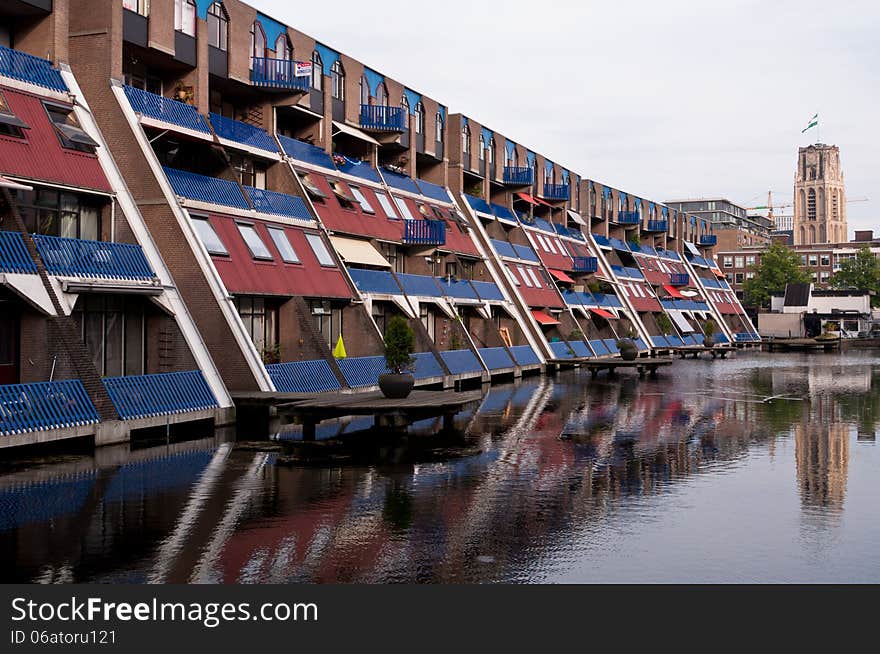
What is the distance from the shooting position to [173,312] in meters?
25.0

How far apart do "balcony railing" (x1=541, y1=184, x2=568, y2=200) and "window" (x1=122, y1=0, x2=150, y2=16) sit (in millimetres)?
42974

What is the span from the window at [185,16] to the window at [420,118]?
66.7 ft

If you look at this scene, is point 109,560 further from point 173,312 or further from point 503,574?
point 173,312

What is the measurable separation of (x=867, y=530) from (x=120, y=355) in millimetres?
20309

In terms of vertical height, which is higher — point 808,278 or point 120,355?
point 808,278

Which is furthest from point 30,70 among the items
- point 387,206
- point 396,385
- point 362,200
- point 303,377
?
point 387,206

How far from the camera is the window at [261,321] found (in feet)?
100

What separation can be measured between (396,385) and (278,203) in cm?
1333

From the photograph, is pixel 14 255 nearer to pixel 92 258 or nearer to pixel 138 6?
pixel 92 258

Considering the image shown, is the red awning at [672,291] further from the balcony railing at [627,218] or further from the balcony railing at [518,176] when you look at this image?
the balcony railing at [518,176]

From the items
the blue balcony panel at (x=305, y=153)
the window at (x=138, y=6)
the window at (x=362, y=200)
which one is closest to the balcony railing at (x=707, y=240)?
the window at (x=362, y=200)

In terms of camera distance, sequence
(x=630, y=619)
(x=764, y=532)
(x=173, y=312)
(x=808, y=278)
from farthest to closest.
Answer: (x=808, y=278)
(x=173, y=312)
(x=764, y=532)
(x=630, y=619)

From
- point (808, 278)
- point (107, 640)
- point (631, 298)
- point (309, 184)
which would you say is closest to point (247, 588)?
point (107, 640)

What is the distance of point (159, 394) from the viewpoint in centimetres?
2262
